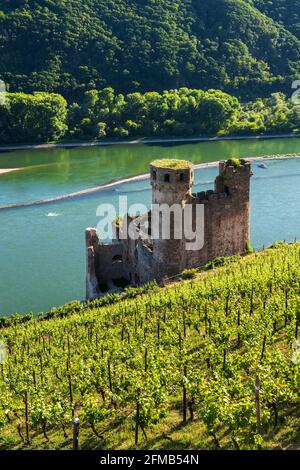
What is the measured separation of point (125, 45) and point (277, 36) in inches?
1091

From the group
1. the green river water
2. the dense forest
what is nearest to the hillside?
the dense forest

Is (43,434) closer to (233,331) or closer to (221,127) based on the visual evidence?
(233,331)

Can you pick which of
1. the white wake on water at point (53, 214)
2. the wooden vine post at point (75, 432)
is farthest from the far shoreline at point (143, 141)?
the wooden vine post at point (75, 432)

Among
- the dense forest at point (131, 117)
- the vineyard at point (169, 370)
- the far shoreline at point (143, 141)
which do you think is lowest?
the vineyard at point (169, 370)

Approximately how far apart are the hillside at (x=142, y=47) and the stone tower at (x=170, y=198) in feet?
232

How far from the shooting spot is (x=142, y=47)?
10938 centimetres

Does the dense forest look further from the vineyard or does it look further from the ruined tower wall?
the vineyard

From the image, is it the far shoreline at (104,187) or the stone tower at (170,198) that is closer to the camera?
the stone tower at (170,198)

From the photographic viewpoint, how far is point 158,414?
1780 cm

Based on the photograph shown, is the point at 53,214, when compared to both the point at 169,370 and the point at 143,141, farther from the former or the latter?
the point at 169,370

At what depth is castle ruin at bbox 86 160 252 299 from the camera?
1437 inches

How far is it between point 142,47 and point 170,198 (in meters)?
78.6

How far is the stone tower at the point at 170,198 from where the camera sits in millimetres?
36188

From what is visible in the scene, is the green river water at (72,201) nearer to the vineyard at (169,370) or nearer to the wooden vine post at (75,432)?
the vineyard at (169,370)
